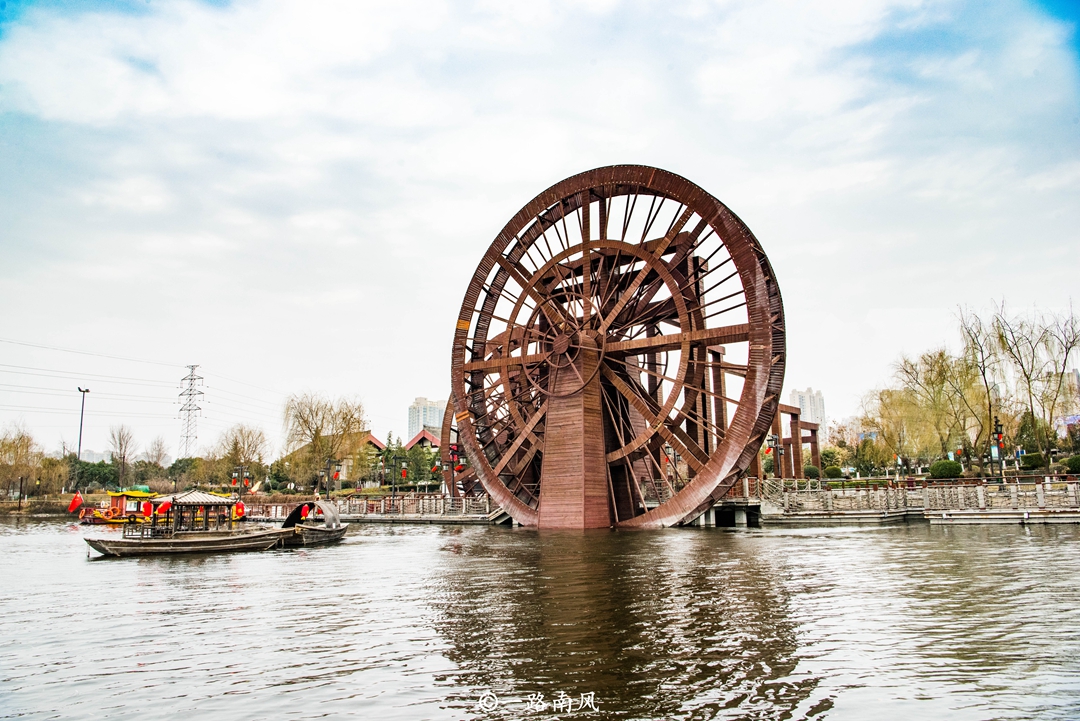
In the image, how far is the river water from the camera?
6977mm

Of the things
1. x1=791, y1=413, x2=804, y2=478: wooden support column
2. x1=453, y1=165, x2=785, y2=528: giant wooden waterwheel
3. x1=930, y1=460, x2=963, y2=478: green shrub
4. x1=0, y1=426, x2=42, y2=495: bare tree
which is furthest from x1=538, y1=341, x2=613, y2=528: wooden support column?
x1=0, y1=426, x2=42, y2=495: bare tree

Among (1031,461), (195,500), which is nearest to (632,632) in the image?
(195,500)

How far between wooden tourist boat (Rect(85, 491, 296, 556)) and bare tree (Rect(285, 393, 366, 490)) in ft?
118

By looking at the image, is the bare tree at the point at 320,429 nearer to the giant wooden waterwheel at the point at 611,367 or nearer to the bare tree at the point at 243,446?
the bare tree at the point at 243,446

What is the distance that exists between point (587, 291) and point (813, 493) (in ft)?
41.4

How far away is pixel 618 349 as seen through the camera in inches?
1161

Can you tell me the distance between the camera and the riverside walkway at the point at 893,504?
85.8 ft

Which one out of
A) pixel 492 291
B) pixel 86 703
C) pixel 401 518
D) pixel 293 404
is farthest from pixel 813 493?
pixel 293 404

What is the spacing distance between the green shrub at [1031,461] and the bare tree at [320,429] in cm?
4842

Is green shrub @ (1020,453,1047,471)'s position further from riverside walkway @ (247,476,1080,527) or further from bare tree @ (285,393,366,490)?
bare tree @ (285,393,366,490)

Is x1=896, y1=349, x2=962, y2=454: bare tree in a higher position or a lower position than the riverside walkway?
higher

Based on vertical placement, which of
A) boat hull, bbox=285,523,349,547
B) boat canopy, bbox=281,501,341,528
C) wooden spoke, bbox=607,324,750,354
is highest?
wooden spoke, bbox=607,324,750,354

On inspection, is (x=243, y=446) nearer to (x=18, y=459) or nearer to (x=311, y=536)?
(x=18, y=459)

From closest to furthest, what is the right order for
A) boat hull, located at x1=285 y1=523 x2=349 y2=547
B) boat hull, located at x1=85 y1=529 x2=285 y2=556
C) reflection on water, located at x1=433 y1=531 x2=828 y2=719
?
reflection on water, located at x1=433 y1=531 x2=828 y2=719, boat hull, located at x1=85 y1=529 x2=285 y2=556, boat hull, located at x1=285 y1=523 x2=349 y2=547
